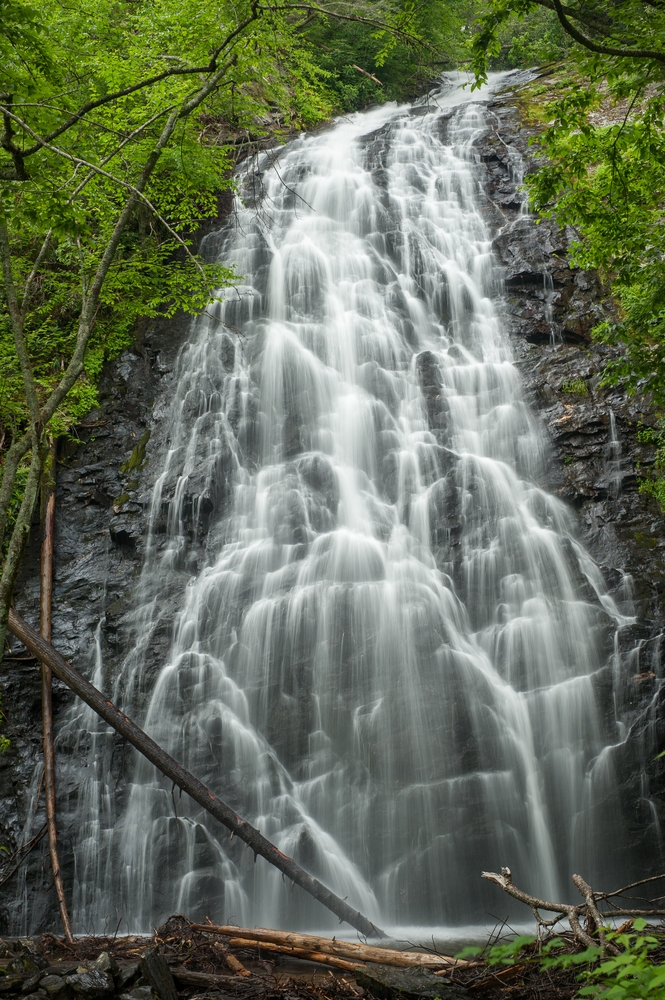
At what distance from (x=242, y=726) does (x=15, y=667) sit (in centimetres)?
332

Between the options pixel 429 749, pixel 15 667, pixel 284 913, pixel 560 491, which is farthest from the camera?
pixel 560 491

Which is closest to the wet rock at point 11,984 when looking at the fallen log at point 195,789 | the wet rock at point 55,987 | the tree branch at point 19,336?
the wet rock at point 55,987

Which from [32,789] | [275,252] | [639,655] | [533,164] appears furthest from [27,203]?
[533,164]

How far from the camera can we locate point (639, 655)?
24.7ft

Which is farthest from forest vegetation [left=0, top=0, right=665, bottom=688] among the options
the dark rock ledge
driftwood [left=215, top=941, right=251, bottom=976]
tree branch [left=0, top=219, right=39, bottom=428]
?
driftwood [left=215, top=941, right=251, bottom=976]

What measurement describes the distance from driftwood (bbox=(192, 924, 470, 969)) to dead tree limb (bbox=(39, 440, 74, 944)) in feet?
5.54

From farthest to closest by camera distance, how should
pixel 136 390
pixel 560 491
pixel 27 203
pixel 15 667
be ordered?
pixel 136 390 < pixel 560 491 < pixel 15 667 < pixel 27 203

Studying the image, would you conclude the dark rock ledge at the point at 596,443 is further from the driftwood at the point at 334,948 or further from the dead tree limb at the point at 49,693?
the dead tree limb at the point at 49,693

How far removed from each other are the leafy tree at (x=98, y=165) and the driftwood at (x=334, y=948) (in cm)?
339

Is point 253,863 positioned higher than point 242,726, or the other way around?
point 242,726

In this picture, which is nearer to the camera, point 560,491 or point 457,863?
point 457,863

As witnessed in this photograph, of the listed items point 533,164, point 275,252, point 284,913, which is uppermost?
point 533,164

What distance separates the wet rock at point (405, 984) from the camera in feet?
11.9

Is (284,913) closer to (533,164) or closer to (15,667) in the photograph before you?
(15,667)
